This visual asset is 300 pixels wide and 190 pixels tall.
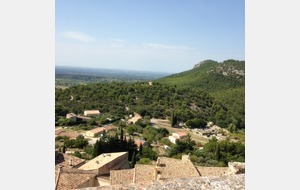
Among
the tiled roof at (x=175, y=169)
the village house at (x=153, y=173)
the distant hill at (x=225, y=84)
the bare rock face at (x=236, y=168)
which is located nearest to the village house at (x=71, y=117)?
the distant hill at (x=225, y=84)

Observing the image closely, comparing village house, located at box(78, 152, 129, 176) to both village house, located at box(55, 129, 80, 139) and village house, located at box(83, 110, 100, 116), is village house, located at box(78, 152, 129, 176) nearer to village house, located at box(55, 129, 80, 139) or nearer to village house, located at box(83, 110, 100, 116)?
village house, located at box(55, 129, 80, 139)

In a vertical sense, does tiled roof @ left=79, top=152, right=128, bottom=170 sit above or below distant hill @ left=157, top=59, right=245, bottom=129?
below

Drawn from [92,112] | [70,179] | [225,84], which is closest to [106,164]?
[70,179]

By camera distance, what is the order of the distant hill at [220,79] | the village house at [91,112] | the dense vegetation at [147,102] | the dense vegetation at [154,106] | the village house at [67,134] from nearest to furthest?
the village house at [67,134] < the dense vegetation at [154,106] < the village house at [91,112] < the dense vegetation at [147,102] < the distant hill at [220,79]

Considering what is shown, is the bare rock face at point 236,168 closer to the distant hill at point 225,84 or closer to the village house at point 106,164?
the village house at point 106,164

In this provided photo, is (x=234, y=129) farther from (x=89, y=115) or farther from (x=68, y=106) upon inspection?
(x=68, y=106)

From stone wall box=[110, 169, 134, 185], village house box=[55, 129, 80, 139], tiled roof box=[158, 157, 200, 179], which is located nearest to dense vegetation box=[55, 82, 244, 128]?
village house box=[55, 129, 80, 139]
